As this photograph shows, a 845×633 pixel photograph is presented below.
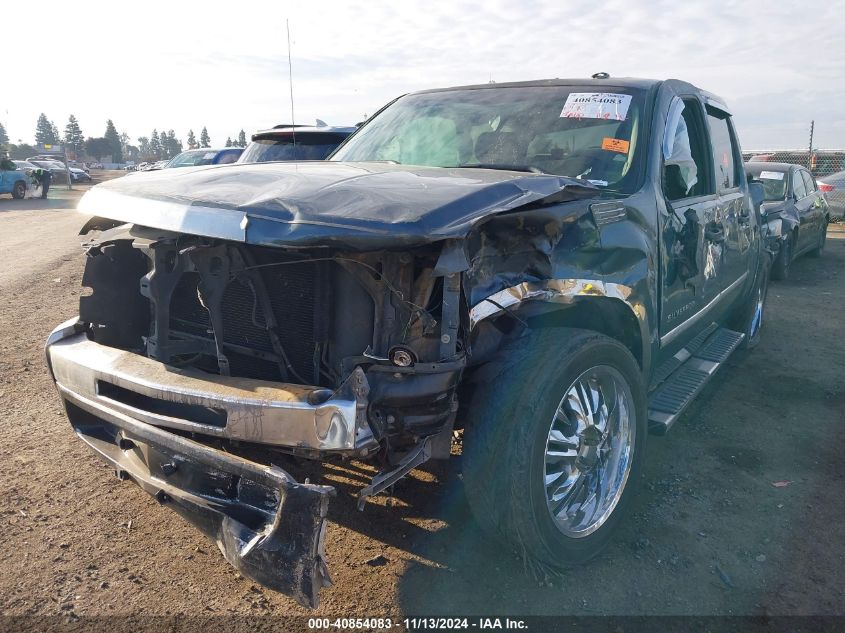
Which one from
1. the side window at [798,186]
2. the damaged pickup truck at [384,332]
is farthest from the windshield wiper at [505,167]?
the side window at [798,186]

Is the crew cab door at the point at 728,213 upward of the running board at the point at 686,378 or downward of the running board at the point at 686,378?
upward

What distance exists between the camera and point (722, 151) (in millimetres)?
4688

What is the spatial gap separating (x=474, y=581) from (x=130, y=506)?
172 cm

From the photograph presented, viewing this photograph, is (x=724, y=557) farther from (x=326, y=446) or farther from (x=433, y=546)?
(x=326, y=446)

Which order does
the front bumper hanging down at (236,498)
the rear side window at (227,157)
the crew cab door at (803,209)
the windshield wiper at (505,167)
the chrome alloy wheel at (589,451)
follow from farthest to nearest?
the rear side window at (227,157), the crew cab door at (803,209), the windshield wiper at (505,167), the chrome alloy wheel at (589,451), the front bumper hanging down at (236,498)

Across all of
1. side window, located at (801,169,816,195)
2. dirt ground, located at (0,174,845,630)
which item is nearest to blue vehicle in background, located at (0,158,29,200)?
dirt ground, located at (0,174,845,630)

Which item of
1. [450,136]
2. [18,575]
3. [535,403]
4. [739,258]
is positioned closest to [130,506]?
[18,575]

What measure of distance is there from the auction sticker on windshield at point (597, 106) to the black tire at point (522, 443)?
1.42m

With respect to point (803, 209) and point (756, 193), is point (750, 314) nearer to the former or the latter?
point (756, 193)

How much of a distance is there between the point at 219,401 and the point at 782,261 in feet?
30.5

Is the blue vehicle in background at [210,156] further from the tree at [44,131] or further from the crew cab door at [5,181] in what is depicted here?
the tree at [44,131]

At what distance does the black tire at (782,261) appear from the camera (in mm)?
9401

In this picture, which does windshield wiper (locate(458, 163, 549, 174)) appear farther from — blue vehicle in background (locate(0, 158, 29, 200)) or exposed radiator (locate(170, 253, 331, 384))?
blue vehicle in background (locate(0, 158, 29, 200))

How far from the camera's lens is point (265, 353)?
2.64 meters
